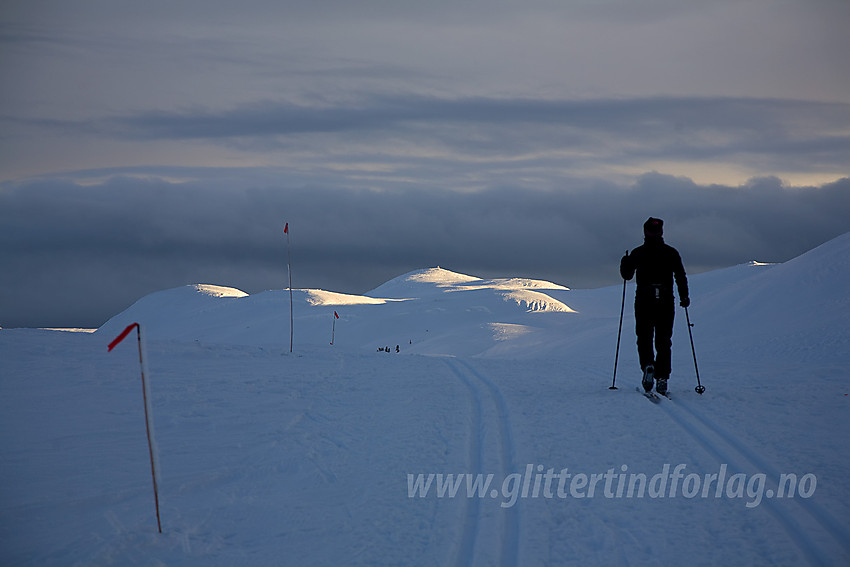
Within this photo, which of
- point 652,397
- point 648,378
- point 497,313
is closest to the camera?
point 652,397

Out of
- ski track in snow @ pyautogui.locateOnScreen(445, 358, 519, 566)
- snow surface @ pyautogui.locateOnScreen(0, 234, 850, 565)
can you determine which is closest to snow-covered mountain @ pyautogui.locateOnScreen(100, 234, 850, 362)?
snow surface @ pyautogui.locateOnScreen(0, 234, 850, 565)

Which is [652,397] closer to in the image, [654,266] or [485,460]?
[654,266]

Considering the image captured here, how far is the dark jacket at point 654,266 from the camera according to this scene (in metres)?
10.7

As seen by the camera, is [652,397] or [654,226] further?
[654,226]

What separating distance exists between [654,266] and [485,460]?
4.95 m

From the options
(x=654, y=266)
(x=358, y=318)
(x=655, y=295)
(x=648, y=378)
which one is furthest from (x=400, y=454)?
(x=358, y=318)

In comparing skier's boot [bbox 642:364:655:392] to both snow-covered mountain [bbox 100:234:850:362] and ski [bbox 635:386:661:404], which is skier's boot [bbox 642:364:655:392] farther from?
snow-covered mountain [bbox 100:234:850:362]

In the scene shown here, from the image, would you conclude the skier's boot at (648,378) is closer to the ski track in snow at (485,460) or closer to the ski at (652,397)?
the ski at (652,397)

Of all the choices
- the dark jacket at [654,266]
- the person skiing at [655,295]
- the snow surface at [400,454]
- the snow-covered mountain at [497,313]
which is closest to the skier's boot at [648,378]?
the person skiing at [655,295]

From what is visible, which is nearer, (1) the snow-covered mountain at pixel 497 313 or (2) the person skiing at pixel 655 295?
(2) the person skiing at pixel 655 295

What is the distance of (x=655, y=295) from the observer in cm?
1062

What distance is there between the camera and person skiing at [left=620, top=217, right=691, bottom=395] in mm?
10438

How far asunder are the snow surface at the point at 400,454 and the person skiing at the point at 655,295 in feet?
1.56

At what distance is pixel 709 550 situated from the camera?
16.5ft
